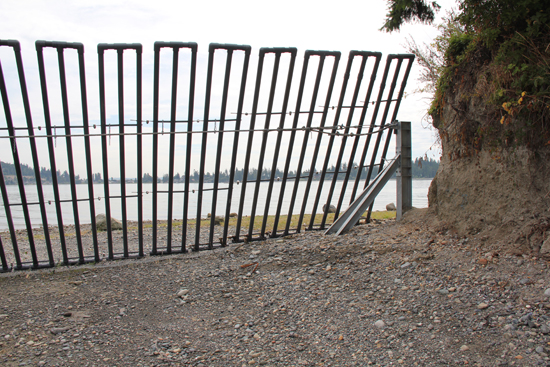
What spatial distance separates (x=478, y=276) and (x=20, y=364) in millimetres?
4631

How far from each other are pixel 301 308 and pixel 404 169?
12.0 ft

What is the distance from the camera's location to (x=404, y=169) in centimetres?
676

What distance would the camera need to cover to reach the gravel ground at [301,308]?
3.31m

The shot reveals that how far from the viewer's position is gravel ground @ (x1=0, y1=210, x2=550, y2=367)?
10.9 feet

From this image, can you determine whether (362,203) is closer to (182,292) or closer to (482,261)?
(482,261)

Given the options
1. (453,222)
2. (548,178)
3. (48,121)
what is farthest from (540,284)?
(48,121)

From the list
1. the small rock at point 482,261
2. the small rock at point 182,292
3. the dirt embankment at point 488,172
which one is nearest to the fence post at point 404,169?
the dirt embankment at point 488,172

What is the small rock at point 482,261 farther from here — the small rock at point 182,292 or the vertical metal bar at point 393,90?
the small rock at point 182,292

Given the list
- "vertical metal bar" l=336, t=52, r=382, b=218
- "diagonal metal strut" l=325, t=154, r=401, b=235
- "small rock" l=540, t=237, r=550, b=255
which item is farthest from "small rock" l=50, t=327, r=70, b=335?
"small rock" l=540, t=237, r=550, b=255

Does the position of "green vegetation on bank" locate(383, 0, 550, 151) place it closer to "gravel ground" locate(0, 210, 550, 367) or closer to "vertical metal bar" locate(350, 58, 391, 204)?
"vertical metal bar" locate(350, 58, 391, 204)

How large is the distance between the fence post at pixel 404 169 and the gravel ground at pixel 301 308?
32.2 inches

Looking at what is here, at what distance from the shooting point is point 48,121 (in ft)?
18.1

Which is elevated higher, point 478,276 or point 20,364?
point 478,276

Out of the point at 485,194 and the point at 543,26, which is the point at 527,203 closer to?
the point at 485,194
